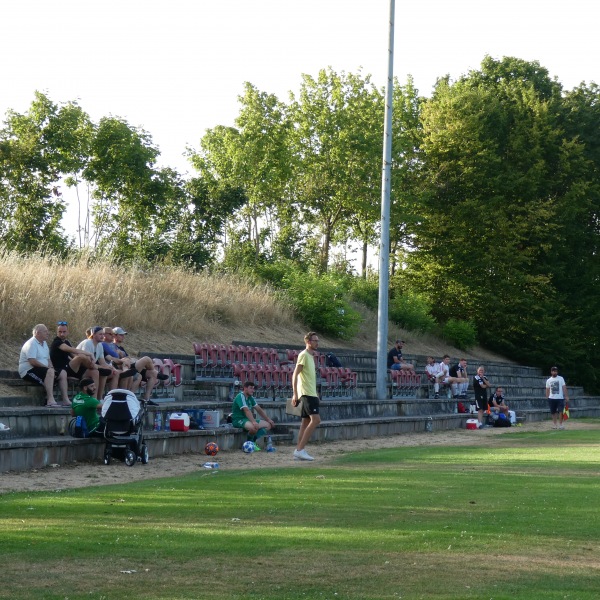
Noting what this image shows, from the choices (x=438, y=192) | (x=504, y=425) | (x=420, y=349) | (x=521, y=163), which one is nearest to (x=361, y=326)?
(x=420, y=349)

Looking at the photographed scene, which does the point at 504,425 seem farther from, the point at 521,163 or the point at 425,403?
the point at 521,163

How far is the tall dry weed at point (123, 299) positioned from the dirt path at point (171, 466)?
5.99 metres

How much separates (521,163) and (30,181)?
1020 inches

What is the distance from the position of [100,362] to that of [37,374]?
57.6 inches

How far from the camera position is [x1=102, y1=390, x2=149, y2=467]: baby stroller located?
668 inches

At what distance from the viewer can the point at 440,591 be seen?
7.32 m

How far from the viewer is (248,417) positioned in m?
21.3

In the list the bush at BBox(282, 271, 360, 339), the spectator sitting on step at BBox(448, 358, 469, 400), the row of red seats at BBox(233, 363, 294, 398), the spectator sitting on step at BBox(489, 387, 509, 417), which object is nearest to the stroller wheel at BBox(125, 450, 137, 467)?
the row of red seats at BBox(233, 363, 294, 398)

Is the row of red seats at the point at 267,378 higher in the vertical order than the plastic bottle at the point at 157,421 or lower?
higher

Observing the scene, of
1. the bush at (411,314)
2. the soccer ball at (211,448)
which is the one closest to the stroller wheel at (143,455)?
the soccer ball at (211,448)

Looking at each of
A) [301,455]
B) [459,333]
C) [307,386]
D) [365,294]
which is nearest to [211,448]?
[301,455]

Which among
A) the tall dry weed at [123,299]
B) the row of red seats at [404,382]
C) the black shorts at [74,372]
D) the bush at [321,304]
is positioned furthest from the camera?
the bush at [321,304]

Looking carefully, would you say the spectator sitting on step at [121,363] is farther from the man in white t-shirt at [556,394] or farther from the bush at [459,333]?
the bush at [459,333]

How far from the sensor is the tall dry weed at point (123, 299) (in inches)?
932
